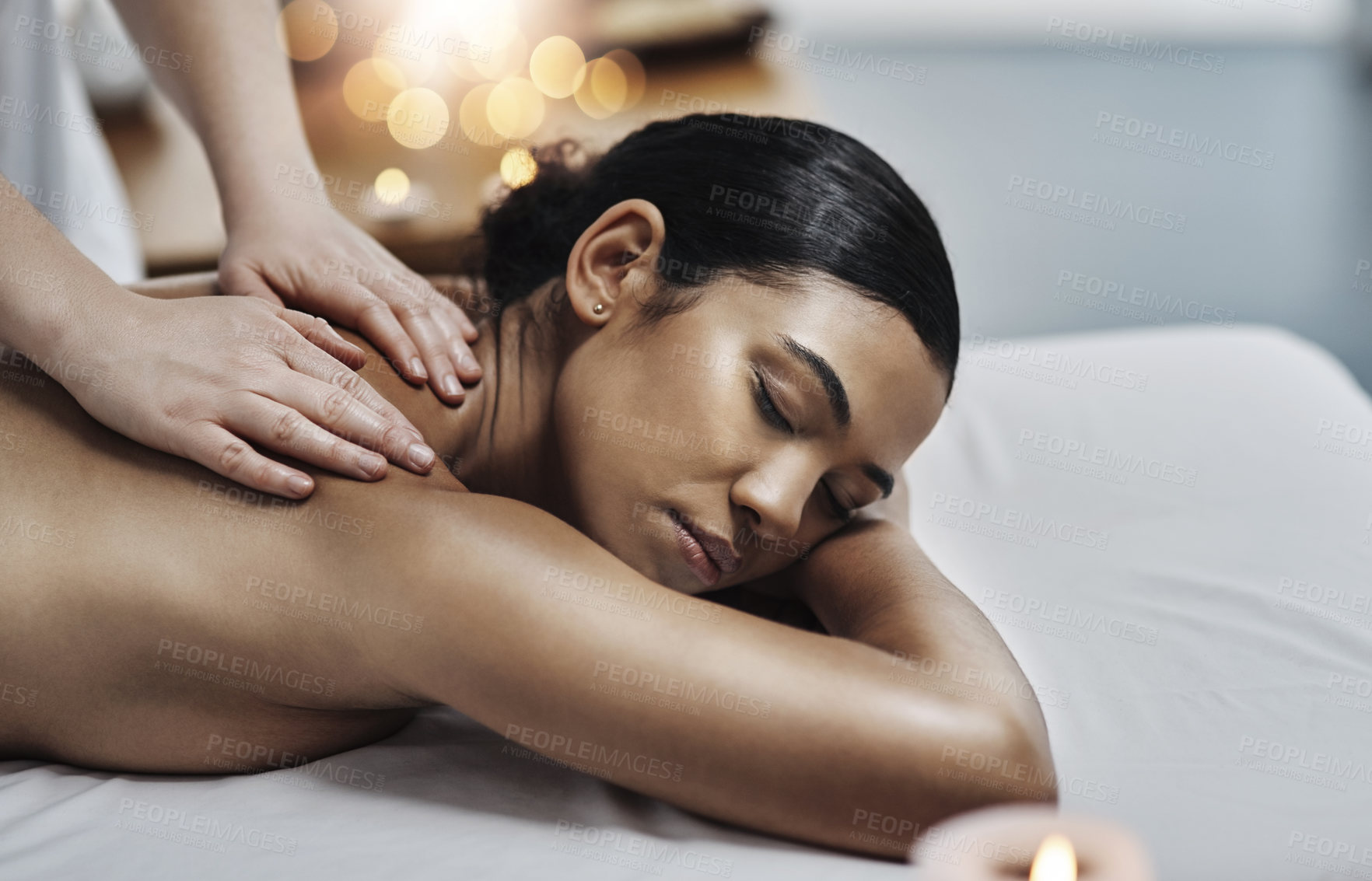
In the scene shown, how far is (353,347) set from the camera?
0.99 m

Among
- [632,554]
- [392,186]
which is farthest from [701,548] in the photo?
[392,186]

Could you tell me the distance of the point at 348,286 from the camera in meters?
1.10

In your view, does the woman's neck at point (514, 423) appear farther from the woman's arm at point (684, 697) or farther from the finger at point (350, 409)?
the woman's arm at point (684, 697)

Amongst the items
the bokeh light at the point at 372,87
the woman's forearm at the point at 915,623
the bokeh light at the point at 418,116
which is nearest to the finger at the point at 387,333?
the woman's forearm at the point at 915,623

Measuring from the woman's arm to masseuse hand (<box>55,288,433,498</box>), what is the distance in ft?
0.40

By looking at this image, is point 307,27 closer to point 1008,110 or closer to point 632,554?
point 1008,110

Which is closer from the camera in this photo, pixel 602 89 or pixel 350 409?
pixel 350 409

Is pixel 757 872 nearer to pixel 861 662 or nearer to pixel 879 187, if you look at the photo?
pixel 861 662

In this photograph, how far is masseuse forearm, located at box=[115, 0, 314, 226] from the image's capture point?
1230mm

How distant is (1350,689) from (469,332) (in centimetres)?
98

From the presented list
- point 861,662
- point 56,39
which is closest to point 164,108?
point 56,39

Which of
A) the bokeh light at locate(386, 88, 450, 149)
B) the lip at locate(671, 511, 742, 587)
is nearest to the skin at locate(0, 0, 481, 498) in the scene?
the lip at locate(671, 511, 742, 587)

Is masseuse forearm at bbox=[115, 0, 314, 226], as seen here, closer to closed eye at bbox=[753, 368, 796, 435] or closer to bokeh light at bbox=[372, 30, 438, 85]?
closed eye at bbox=[753, 368, 796, 435]

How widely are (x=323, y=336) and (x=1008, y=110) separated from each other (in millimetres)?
2270
